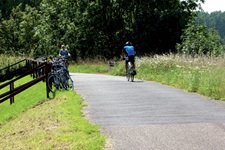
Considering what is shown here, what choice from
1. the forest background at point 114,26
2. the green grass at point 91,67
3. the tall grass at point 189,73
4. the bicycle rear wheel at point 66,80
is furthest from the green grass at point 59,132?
the forest background at point 114,26

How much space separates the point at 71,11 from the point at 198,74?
99.6 ft

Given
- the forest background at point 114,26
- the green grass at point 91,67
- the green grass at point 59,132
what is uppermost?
the forest background at point 114,26

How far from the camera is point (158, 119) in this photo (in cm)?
999

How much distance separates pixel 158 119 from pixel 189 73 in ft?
32.5

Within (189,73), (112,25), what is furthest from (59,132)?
(112,25)

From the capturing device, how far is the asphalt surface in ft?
25.1

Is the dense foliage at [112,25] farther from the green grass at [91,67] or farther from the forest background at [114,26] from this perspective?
the green grass at [91,67]

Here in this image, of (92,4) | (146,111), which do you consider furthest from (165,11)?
(146,111)

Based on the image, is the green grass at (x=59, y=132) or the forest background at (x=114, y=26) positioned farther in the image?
the forest background at (x=114, y=26)

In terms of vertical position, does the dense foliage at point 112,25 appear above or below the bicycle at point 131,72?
above

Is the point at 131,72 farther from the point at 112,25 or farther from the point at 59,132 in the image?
the point at 112,25

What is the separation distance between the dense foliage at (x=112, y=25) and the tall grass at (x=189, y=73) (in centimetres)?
Answer: 1541

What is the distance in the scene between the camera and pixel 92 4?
44938 millimetres

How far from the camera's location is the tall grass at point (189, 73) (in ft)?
49.9
